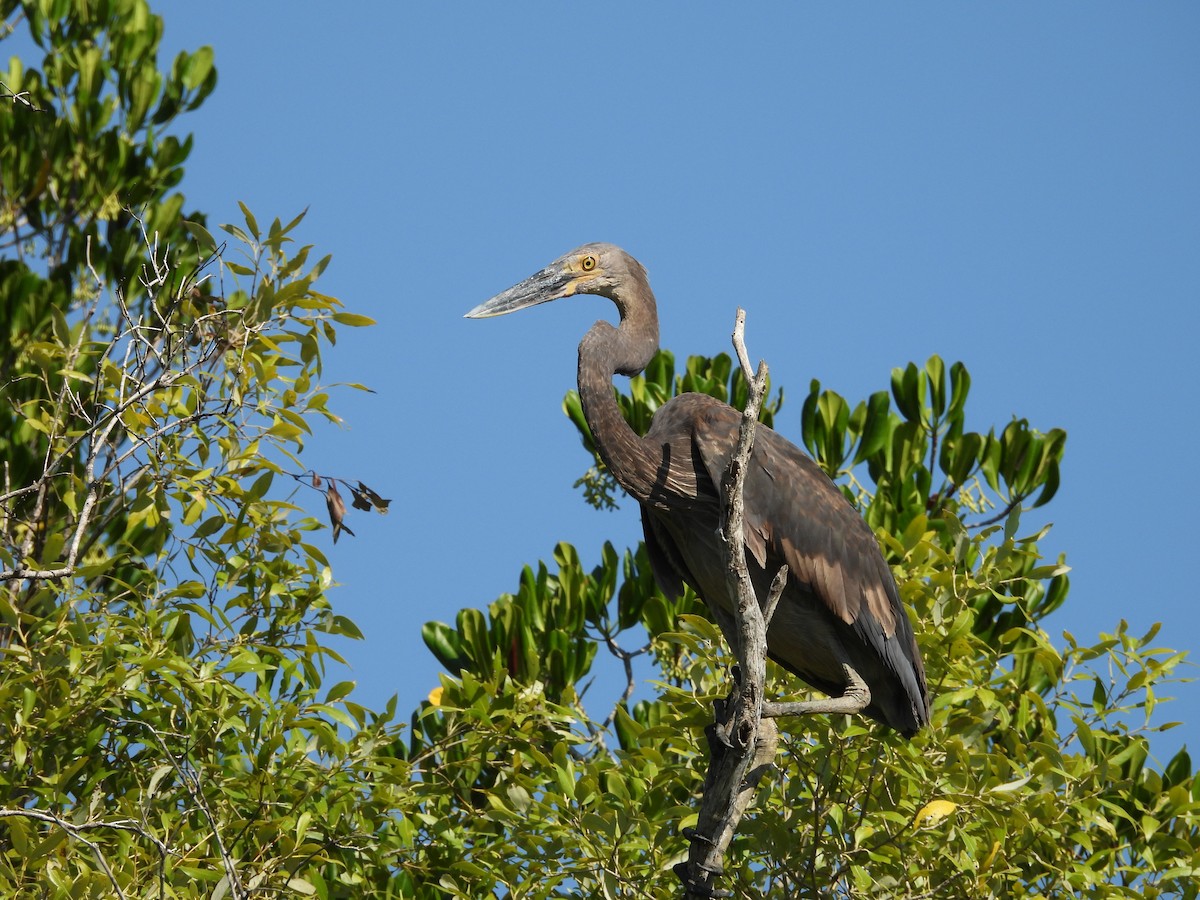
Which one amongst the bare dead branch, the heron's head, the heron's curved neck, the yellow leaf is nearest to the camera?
the bare dead branch

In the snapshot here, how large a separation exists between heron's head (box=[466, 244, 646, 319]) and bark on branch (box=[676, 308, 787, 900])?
1705mm

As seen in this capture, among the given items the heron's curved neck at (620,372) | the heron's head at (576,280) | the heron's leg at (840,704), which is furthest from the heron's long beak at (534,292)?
the heron's leg at (840,704)

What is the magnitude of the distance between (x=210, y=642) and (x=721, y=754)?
5.90 feet

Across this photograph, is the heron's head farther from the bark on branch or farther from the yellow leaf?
the yellow leaf

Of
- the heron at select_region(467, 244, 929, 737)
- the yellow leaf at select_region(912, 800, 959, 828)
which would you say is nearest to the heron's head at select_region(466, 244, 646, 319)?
the heron at select_region(467, 244, 929, 737)

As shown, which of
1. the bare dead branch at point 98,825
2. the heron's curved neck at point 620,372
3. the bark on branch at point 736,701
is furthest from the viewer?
the heron's curved neck at point 620,372

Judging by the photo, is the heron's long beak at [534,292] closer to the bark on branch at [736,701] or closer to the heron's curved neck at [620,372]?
the heron's curved neck at [620,372]

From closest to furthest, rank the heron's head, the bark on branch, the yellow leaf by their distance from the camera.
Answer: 1. the bark on branch
2. the yellow leaf
3. the heron's head

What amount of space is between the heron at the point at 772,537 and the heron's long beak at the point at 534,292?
0.34m

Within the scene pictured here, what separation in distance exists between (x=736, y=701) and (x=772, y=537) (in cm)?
123

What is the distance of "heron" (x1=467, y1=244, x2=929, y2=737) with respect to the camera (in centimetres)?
499

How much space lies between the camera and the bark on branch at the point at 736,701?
3.79m

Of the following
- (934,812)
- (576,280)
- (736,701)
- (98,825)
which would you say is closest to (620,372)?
(576,280)

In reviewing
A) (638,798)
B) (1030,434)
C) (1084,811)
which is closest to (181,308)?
(638,798)
